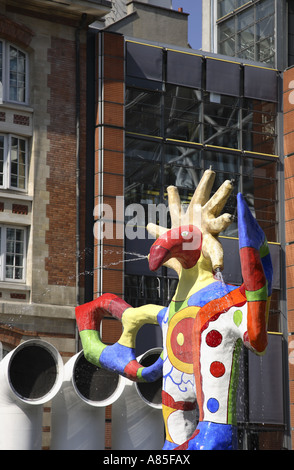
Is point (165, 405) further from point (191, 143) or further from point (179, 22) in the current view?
point (179, 22)

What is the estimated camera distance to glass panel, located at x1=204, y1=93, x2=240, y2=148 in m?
30.7

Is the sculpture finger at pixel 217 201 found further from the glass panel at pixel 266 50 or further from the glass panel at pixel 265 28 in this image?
the glass panel at pixel 265 28

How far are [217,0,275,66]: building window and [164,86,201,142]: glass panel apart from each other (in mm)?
3452

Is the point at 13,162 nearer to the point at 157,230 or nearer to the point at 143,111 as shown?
the point at 143,111

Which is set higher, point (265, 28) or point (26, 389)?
point (265, 28)

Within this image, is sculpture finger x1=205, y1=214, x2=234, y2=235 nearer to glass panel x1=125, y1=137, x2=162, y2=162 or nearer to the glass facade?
the glass facade

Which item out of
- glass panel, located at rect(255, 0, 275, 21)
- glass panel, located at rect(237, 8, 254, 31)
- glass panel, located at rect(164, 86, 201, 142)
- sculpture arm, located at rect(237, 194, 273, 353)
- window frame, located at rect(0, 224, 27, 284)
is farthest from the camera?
glass panel, located at rect(237, 8, 254, 31)

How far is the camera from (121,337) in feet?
62.0

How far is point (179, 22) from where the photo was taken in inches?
1396

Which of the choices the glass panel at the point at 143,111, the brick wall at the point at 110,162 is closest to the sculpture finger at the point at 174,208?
the brick wall at the point at 110,162

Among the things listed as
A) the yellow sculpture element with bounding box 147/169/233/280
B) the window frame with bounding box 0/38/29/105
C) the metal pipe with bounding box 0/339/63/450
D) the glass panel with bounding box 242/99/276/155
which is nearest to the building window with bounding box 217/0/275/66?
the glass panel with bounding box 242/99/276/155

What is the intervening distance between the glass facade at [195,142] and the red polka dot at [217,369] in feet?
36.3

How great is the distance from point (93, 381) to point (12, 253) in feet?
17.0

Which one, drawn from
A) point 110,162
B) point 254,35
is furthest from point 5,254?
point 254,35
